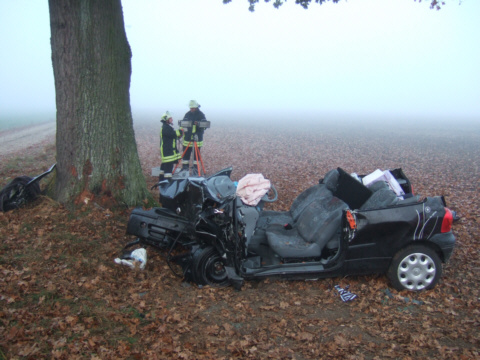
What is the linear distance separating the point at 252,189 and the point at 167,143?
5258 millimetres

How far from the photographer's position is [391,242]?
4.73 m

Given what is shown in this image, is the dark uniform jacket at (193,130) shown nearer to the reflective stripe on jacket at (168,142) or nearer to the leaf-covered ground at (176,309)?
the reflective stripe on jacket at (168,142)

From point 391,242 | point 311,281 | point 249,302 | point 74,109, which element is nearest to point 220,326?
point 249,302

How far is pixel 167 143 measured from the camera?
34.0 feet

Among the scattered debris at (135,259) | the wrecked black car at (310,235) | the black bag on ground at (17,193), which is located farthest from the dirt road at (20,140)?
the wrecked black car at (310,235)

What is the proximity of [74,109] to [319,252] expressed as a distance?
4584mm

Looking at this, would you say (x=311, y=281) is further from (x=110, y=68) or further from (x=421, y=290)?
(x=110, y=68)

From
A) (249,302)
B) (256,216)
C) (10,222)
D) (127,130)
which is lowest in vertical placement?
(249,302)

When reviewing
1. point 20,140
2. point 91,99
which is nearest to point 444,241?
point 91,99

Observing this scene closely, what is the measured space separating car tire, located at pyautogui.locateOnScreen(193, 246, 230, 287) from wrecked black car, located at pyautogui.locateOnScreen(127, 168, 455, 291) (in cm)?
1

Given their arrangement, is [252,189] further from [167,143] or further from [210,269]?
[167,143]

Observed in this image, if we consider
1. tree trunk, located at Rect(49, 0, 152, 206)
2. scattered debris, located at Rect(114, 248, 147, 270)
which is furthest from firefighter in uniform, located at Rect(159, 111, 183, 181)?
scattered debris, located at Rect(114, 248, 147, 270)

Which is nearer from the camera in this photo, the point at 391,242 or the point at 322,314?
the point at 322,314

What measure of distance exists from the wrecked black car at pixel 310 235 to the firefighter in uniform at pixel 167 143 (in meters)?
4.88
